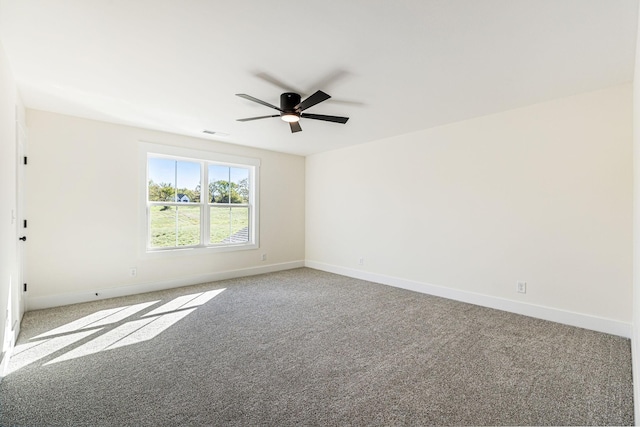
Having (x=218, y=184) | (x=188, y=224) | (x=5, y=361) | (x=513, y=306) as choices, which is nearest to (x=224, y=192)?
(x=218, y=184)

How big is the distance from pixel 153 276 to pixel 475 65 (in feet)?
16.1

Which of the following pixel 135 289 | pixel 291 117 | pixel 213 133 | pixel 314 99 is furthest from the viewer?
pixel 213 133

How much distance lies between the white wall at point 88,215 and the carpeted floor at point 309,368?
1.56 ft

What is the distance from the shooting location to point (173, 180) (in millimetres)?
4805

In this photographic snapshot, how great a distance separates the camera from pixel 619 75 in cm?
268

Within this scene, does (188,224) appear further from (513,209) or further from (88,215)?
(513,209)

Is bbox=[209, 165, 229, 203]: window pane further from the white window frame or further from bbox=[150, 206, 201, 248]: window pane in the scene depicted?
bbox=[150, 206, 201, 248]: window pane

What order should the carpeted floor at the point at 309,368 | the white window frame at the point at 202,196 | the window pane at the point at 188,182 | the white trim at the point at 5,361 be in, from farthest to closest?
the window pane at the point at 188,182 → the white window frame at the point at 202,196 → the white trim at the point at 5,361 → the carpeted floor at the point at 309,368

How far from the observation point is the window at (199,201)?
462 centimetres

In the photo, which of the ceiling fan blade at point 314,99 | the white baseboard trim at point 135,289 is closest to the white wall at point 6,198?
the white baseboard trim at point 135,289

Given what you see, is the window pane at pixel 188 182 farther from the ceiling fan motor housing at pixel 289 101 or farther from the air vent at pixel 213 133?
the ceiling fan motor housing at pixel 289 101

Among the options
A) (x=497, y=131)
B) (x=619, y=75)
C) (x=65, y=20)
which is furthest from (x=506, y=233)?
(x=65, y=20)

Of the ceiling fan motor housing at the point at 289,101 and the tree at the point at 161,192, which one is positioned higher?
the ceiling fan motor housing at the point at 289,101

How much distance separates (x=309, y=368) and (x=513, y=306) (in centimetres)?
272
